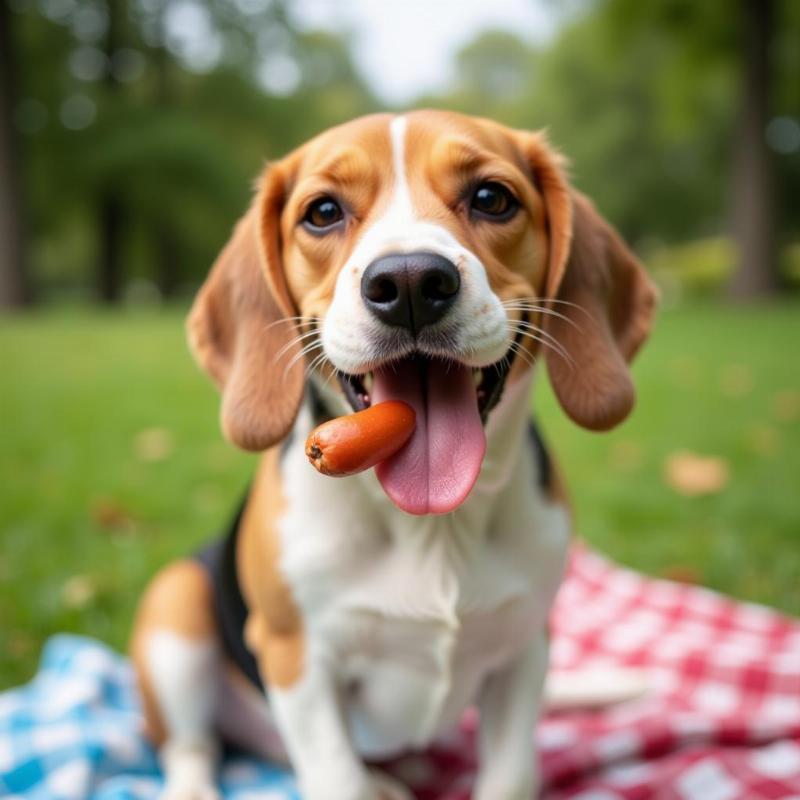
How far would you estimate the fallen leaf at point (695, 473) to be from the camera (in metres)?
5.04

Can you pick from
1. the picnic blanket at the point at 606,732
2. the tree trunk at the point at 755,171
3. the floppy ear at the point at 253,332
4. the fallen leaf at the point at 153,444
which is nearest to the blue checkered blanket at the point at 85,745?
the picnic blanket at the point at 606,732

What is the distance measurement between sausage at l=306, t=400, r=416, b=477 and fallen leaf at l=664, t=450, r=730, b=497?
3.66 metres

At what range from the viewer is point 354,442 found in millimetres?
1693

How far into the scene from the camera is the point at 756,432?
6090 mm

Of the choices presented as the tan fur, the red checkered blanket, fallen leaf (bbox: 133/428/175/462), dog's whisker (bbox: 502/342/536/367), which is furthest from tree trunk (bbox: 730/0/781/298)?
the tan fur

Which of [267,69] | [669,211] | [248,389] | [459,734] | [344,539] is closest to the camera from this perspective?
[344,539]

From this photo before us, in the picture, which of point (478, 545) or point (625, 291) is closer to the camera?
point (478, 545)

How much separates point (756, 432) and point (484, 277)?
4.93m

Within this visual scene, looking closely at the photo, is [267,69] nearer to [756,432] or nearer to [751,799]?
[756,432]

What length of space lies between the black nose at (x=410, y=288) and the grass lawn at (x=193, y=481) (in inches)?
92.8

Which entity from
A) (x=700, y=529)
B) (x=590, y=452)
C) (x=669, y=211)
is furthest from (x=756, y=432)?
(x=669, y=211)

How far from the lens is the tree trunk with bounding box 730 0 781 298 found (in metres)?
15.7

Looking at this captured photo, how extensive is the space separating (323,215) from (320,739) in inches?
53.5

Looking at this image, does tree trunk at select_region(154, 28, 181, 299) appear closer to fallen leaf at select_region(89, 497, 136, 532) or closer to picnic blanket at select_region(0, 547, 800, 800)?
fallen leaf at select_region(89, 497, 136, 532)
